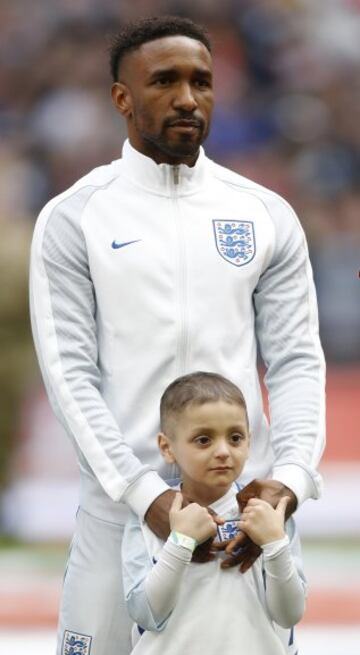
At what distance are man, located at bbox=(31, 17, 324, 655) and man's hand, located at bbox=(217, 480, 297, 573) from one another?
0.01m

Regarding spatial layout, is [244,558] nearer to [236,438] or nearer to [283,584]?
[283,584]

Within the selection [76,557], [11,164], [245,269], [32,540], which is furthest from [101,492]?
[11,164]

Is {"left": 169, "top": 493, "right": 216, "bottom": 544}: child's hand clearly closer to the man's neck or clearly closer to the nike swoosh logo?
the nike swoosh logo

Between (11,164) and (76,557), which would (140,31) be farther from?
(11,164)

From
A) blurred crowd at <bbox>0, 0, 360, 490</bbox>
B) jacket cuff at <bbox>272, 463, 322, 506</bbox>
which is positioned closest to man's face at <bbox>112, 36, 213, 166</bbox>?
jacket cuff at <bbox>272, 463, 322, 506</bbox>

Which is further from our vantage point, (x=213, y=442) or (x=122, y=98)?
(x=122, y=98)

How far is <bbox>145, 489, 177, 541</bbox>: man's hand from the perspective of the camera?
4062 mm

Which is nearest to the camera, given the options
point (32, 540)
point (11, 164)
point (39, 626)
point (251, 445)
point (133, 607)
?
point (133, 607)

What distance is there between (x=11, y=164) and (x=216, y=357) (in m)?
8.09

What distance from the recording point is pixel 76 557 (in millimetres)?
4352

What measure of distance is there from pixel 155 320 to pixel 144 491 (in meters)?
0.40

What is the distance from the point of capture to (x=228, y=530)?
13.4ft

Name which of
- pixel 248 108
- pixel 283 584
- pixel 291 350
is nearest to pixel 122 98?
pixel 291 350

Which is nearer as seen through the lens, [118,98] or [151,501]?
[151,501]
